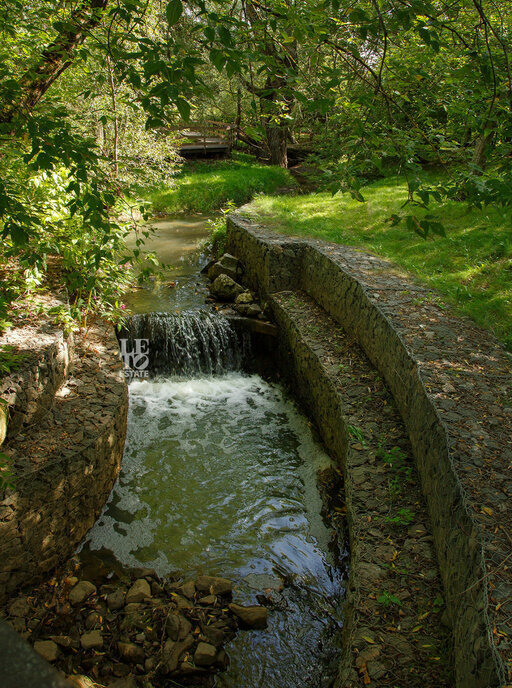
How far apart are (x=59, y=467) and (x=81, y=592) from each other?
102cm

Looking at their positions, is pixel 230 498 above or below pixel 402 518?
below

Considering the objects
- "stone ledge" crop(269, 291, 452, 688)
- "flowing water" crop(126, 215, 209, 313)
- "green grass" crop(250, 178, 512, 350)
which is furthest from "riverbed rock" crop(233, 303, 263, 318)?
"stone ledge" crop(269, 291, 452, 688)

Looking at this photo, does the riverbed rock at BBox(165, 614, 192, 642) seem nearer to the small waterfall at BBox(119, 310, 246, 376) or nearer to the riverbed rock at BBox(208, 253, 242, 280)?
the small waterfall at BBox(119, 310, 246, 376)

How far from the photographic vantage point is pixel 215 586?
3779mm

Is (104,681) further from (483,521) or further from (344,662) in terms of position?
(483,521)

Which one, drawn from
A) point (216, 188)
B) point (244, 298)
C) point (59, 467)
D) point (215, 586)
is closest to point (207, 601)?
point (215, 586)

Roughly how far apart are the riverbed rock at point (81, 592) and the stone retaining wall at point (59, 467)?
1.19ft

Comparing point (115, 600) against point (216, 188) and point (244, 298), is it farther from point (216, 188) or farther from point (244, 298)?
point (216, 188)

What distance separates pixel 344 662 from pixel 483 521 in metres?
1.20

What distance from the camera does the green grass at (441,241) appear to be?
5938 mm

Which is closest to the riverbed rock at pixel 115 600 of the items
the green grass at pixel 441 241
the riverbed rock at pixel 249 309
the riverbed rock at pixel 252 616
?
the riverbed rock at pixel 252 616

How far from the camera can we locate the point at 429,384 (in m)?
4.13

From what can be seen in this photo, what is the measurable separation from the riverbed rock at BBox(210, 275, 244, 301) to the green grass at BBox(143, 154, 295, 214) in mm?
7966

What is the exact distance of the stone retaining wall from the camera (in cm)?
363
